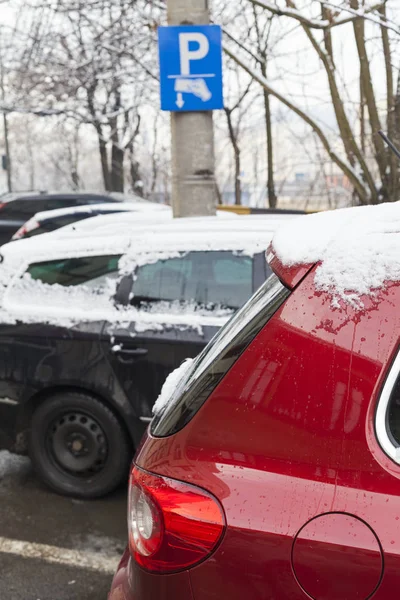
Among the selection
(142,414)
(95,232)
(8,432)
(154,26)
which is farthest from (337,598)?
(154,26)

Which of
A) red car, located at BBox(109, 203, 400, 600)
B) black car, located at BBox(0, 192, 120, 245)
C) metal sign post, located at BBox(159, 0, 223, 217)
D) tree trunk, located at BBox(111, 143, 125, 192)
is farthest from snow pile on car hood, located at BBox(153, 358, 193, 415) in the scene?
tree trunk, located at BBox(111, 143, 125, 192)

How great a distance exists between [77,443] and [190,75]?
10.9 feet

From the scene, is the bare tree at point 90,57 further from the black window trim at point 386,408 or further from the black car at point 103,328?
the black window trim at point 386,408

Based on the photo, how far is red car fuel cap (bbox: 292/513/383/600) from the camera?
1261 millimetres

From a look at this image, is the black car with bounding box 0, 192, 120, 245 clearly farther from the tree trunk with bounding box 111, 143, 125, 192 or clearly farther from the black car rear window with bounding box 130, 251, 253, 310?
the tree trunk with bounding box 111, 143, 125, 192

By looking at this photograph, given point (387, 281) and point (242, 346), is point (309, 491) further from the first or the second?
point (387, 281)

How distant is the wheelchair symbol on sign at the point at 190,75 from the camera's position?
17.2 feet

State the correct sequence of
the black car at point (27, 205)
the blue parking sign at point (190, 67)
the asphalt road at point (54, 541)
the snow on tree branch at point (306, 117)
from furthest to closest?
the black car at point (27, 205) < the snow on tree branch at point (306, 117) < the blue parking sign at point (190, 67) < the asphalt road at point (54, 541)

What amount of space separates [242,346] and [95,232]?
2.62m

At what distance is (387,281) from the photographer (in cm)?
139

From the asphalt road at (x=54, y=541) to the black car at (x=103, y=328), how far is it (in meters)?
0.15

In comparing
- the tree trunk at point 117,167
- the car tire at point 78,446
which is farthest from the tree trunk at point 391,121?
the tree trunk at point 117,167

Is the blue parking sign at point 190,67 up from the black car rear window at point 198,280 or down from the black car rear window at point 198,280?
up

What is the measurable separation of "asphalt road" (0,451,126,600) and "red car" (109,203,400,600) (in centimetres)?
150
